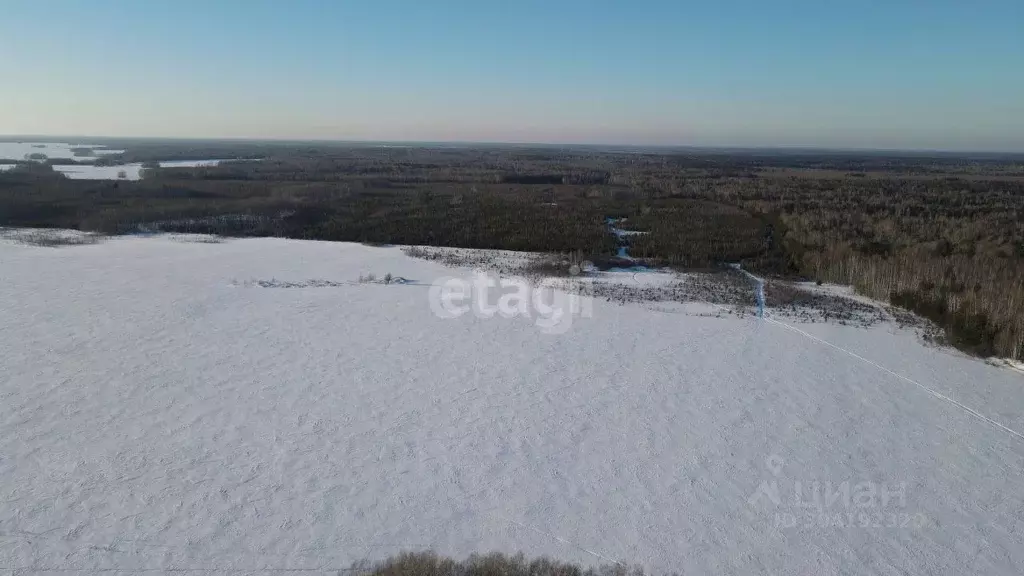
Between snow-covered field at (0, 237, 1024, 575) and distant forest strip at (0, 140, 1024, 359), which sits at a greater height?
distant forest strip at (0, 140, 1024, 359)

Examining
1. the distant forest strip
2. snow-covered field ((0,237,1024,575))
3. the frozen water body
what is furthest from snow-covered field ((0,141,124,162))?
snow-covered field ((0,237,1024,575))

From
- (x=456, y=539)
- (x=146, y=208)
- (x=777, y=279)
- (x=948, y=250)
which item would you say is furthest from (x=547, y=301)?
(x=146, y=208)

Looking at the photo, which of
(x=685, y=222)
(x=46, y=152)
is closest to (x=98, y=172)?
(x=685, y=222)

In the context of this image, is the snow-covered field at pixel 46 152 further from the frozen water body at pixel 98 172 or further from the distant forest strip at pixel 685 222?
the distant forest strip at pixel 685 222

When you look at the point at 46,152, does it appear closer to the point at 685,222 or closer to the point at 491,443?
the point at 685,222

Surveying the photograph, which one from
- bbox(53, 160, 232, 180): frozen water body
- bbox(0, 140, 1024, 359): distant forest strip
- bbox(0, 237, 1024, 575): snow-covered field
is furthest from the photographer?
bbox(53, 160, 232, 180): frozen water body

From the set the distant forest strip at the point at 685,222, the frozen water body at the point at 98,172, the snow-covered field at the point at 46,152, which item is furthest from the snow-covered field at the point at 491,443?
the snow-covered field at the point at 46,152

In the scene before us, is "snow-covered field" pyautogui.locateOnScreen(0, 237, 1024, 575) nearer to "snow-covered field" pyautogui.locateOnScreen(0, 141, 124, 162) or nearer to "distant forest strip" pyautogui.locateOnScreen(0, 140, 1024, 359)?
"distant forest strip" pyautogui.locateOnScreen(0, 140, 1024, 359)

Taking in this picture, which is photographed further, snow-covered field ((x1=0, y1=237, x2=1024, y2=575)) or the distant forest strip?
the distant forest strip

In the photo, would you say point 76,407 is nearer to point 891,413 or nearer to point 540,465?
point 540,465
